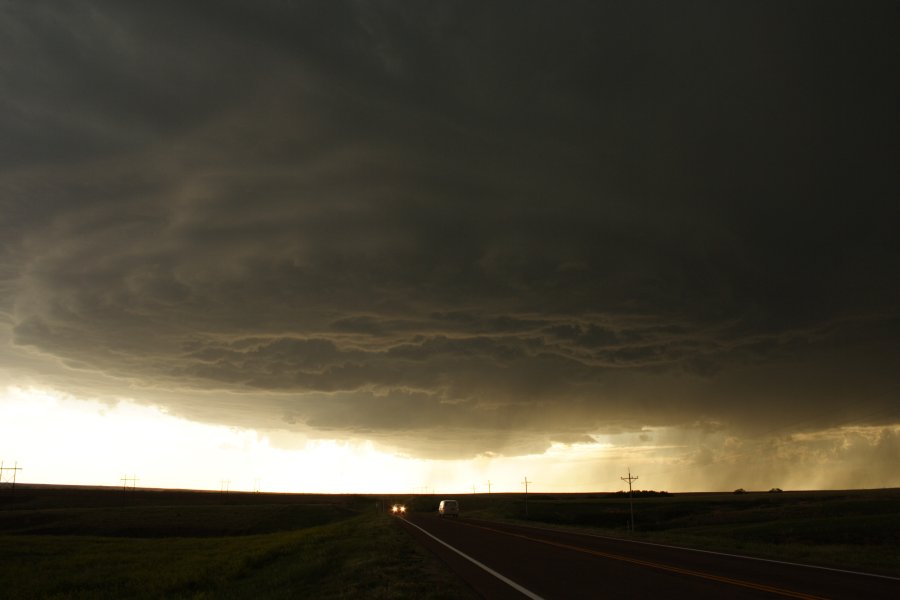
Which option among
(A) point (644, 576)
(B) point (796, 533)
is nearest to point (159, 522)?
(B) point (796, 533)

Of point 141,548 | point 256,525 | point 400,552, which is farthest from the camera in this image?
point 256,525

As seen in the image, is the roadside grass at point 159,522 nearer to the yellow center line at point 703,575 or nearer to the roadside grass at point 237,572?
the roadside grass at point 237,572

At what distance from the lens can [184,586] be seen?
94.9 ft

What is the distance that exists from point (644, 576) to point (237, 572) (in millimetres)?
21041

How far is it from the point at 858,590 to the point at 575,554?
12229 millimetres

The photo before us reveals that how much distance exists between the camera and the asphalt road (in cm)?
1460

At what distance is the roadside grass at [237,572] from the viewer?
17.6m

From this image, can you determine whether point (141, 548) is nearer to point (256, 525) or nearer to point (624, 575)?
point (256, 525)

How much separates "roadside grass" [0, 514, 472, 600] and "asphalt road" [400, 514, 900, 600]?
5.22ft

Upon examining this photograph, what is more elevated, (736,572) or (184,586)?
(736,572)

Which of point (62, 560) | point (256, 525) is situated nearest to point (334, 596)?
point (62, 560)

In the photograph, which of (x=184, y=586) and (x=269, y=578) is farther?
(x=184, y=586)

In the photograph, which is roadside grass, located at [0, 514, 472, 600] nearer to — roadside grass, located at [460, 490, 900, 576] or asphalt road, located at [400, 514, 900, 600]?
asphalt road, located at [400, 514, 900, 600]

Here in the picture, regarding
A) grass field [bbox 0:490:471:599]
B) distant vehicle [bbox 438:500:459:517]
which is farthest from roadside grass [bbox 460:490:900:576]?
grass field [bbox 0:490:471:599]
